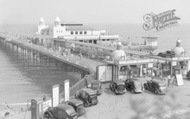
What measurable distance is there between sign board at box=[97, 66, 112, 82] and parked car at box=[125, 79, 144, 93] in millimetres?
2527

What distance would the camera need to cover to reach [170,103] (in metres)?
4.97

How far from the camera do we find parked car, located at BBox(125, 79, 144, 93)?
1930 centimetres

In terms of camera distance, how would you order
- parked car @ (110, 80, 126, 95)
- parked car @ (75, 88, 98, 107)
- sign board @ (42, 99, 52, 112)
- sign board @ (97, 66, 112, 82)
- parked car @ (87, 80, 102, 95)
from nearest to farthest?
sign board @ (42, 99, 52, 112) → parked car @ (75, 88, 98, 107) → parked car @ (110, 80, 126, 95) → parked car @ (87, 80, 102, 95) → sign board @ (97, 66, 112, 82)

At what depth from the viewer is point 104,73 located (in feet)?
73.5

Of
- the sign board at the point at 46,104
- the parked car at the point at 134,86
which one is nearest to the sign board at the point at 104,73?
the parked car at the point at 134,86

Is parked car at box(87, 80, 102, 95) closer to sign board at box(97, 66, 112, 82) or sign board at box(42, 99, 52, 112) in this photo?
sign board at box(97, 66, 112, 82)

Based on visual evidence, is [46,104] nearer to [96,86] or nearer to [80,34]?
[96,86]

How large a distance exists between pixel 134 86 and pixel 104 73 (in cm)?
365

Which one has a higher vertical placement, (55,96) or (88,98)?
(55,96)

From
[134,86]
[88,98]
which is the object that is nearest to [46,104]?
[88,98]

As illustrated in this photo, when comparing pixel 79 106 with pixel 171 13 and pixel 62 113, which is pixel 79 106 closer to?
pixel 62 113

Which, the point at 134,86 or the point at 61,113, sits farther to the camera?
the point at 134,86

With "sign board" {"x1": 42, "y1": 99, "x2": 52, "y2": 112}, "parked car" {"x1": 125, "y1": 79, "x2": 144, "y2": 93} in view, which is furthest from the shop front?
"sign board" {"x1": 42, "y1": 99, "x2": 52, "y2": 112}

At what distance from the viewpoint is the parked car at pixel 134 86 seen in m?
19.3
